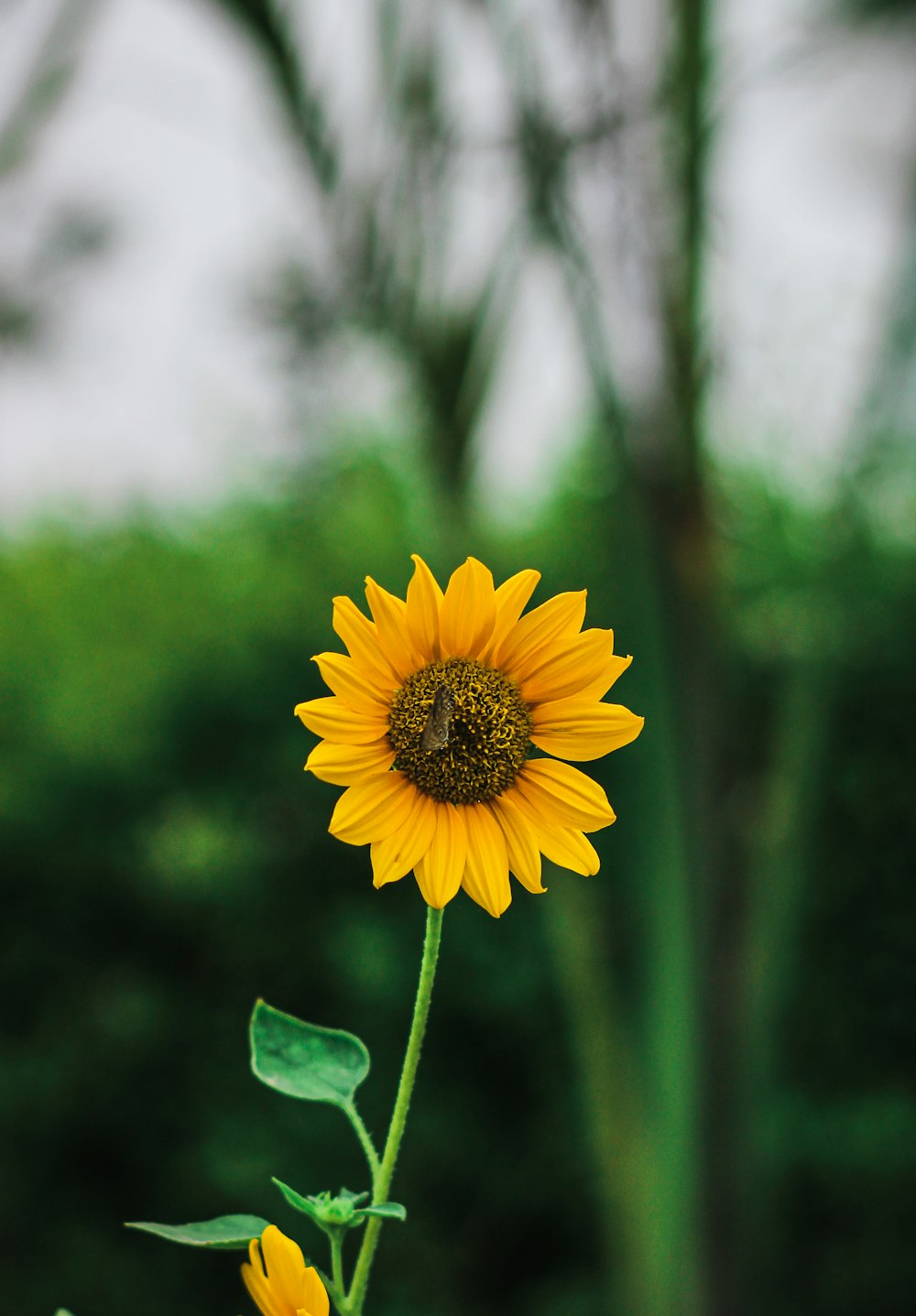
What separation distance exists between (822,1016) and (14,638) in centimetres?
169

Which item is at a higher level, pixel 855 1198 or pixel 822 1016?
pixel 822 1016

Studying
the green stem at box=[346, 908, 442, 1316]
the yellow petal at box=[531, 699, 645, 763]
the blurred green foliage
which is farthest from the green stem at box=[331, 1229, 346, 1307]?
the blurred green foliage

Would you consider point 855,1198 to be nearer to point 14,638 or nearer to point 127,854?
point 127,854

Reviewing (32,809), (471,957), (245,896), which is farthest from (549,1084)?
(32,809)

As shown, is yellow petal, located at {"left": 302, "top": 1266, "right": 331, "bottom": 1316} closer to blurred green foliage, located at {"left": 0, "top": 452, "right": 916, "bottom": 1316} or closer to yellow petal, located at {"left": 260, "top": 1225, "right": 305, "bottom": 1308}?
yellow petal, located at {"left": 260, "top": 1225, "right": 305, "bottom": 1308}

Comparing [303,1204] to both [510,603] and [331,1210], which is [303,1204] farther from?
[510,603]

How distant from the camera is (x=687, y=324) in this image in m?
1.39

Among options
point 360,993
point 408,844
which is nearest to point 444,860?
point 408,844

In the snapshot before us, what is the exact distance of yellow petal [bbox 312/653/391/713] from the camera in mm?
215

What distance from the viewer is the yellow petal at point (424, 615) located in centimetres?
22

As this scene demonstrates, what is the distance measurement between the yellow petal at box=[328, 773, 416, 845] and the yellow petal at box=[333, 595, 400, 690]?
0.02 meters

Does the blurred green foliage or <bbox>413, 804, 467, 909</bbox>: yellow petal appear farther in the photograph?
the blurred green foliage

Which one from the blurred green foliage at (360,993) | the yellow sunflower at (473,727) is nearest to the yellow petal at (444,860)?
the yellow sunflower at (473,727)

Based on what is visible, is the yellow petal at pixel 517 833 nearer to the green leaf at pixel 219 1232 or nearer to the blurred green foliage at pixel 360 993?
the green leaf at pixel 219 1232
